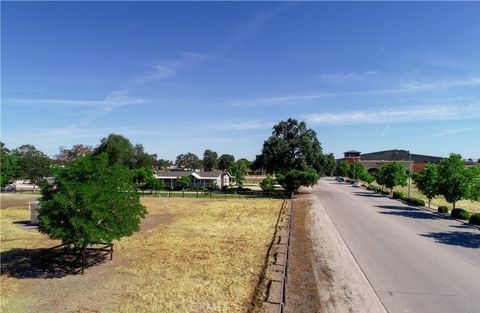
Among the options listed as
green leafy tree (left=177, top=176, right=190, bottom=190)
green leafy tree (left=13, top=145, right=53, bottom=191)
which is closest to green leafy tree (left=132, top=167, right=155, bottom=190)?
green leafy tree (left=177, top=176, right=190, bottom=190)

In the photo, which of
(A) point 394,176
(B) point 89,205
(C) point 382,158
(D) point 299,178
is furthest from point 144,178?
(C) point 382,158

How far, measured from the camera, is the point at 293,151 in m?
65.2

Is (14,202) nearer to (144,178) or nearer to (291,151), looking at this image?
(144,178)

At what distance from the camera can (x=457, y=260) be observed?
18.8 m

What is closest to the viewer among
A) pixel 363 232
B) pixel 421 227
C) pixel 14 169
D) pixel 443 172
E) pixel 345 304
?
pixel 345 304

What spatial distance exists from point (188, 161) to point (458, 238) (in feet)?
480

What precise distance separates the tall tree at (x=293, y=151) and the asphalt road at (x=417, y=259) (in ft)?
99.2

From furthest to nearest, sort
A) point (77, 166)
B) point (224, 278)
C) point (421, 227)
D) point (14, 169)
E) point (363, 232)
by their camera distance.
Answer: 1. point (14, 169)
2. point (421, 227)
3. point (363, 232)
4. point (77, 166)
5. point (224, 278)

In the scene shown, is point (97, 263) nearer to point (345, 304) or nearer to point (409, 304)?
point (345, 304)

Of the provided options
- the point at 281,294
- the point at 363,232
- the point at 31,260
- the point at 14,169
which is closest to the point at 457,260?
the point at 363,232

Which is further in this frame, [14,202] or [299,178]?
[299,178]

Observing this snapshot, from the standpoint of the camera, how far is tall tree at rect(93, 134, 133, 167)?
283 feet

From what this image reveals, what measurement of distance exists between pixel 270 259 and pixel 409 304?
7.44m

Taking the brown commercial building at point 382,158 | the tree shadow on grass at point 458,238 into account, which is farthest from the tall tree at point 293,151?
the brown commercial building at point 382,158
